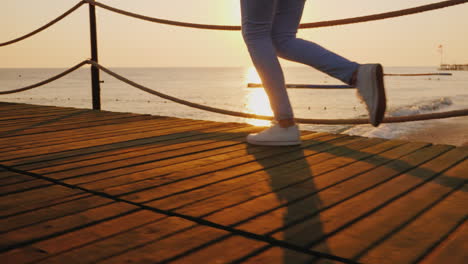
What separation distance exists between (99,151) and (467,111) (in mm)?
2162

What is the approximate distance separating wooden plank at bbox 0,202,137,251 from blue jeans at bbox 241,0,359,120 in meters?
1.23

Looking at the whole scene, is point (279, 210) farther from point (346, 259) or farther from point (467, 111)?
point (467, 111)

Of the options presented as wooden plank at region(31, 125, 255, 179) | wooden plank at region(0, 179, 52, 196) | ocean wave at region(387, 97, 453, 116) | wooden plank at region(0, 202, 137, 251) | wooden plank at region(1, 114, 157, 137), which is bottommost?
ocean wave at region(387, 97, 453, 116)

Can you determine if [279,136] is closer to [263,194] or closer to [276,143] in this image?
[276,143]

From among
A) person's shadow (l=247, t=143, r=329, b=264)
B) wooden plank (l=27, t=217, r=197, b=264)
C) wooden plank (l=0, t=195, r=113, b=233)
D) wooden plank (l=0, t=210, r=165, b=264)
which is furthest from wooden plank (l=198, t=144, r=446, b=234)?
wooden plank (l=0, t=195, r=113, b=233)

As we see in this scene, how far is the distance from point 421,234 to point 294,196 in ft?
1.72

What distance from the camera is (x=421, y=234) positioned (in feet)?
4.54

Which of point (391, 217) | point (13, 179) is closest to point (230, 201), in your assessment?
point (391, 217)

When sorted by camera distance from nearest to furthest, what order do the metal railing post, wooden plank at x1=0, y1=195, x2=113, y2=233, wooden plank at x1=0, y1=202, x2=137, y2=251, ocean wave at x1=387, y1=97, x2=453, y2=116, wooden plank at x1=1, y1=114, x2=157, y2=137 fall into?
wooden plank at x1=0, y1=202, x2=137, y2=251 < wooden plank at x1=0, y1=195, x2=113, y2=233 < wooden plank at x1=1, y1=114, x2=157, y2=137 < the metal railing post < ocean wave at x1=387, y1=97, x2=453, y2=116

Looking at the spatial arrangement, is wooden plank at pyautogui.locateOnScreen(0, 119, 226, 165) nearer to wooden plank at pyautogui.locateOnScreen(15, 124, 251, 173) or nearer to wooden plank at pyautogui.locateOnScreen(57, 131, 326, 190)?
wooden plank at pyautogui.locateOnScreen(15, 124, 251, 173)

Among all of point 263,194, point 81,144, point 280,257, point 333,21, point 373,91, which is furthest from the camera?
point 333,21

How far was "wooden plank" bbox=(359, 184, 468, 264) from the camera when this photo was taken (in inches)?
48.3

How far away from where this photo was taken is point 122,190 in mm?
1884

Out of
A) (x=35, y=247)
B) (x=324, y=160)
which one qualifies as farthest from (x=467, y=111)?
(x=35, y=247)
